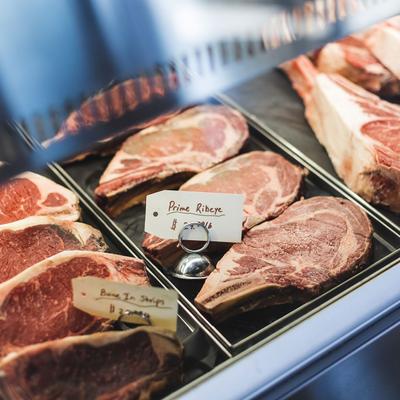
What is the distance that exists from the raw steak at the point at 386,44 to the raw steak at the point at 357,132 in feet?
0.65

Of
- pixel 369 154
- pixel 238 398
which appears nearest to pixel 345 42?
pixel 369 154

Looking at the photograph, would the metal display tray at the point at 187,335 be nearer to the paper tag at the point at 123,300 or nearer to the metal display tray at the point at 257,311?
the metal display tray at the point at 257,311

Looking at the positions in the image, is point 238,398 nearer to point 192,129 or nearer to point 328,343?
point 328,343

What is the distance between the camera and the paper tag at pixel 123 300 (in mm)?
1451

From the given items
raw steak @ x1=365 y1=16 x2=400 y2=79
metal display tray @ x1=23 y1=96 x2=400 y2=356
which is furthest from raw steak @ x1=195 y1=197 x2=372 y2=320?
raw steak @ x1=365 y1=16 x2=400 y2=79

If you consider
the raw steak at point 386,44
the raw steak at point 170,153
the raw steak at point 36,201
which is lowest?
the raw steak at point 170,153

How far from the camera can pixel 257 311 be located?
1.79 m

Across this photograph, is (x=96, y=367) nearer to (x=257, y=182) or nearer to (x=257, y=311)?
(x=257, y=311)

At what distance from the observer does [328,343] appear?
1.46 meters

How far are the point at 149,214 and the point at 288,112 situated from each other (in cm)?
101

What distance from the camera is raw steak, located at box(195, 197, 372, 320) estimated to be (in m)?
1.73

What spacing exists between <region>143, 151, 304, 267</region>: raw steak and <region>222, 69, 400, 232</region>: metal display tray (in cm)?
11

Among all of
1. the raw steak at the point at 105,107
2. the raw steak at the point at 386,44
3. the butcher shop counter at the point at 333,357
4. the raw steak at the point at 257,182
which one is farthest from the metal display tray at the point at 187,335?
the raw steak at the point at 386,44

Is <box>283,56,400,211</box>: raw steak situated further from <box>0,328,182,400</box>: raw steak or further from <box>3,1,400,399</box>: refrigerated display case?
<box>0,328,182,400</box>: raw steak
